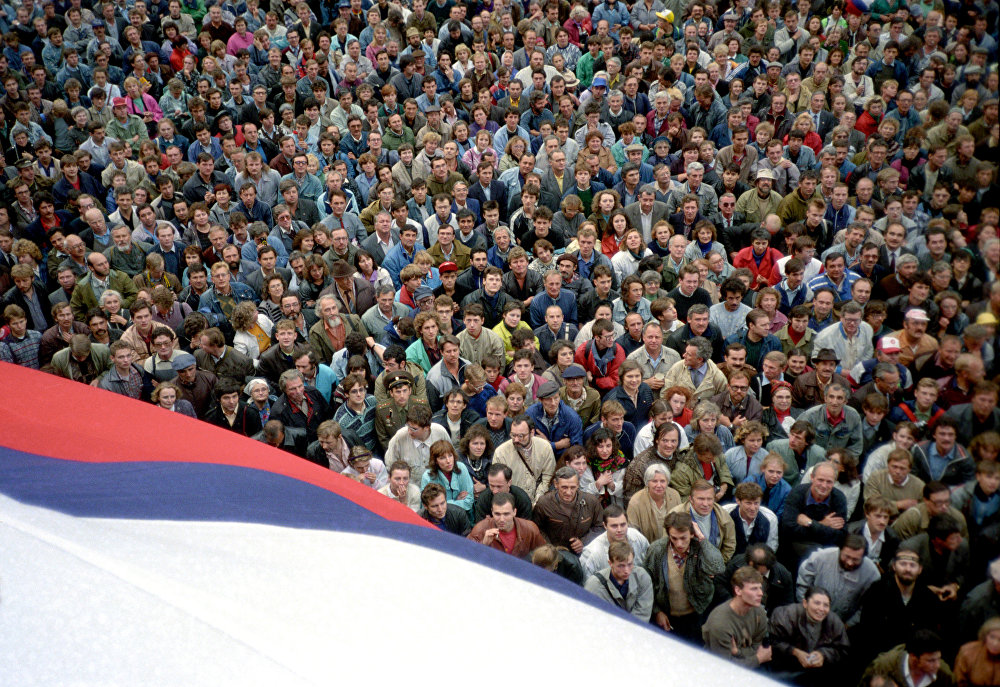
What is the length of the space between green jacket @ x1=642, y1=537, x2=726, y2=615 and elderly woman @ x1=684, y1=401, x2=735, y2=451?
119cm

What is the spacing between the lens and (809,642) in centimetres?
600

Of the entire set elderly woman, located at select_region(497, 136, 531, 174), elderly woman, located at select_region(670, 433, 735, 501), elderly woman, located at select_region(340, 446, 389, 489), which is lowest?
elderly woman, located at select_region(340, 446, 389, 489)

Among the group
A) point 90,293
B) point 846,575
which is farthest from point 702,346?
point 90,293

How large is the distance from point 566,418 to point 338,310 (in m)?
2.61

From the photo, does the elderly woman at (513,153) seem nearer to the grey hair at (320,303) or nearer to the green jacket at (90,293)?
the grey hair at (320,303)

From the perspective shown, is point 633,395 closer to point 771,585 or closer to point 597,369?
point 597,369

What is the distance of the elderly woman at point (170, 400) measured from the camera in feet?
25.0

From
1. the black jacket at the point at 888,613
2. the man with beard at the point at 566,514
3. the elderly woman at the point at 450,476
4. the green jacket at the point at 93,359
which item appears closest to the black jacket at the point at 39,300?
the green jacket at the point at 93,359

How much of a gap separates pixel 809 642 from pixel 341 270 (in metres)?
5.61

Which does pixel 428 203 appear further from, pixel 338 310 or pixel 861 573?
pixel 861 573

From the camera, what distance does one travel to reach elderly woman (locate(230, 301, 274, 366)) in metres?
8.91

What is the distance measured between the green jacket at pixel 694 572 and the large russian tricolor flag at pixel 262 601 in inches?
80.7

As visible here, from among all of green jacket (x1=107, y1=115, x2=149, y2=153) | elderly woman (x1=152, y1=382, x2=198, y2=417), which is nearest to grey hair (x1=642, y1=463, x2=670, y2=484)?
elderly woman (x1=152, y1=382, x2=198, y2=417)

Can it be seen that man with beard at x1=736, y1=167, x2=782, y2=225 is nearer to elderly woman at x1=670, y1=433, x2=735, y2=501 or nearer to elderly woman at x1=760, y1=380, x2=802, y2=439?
elderly woman at x1=760, y1=380, x2=802, y2=439
